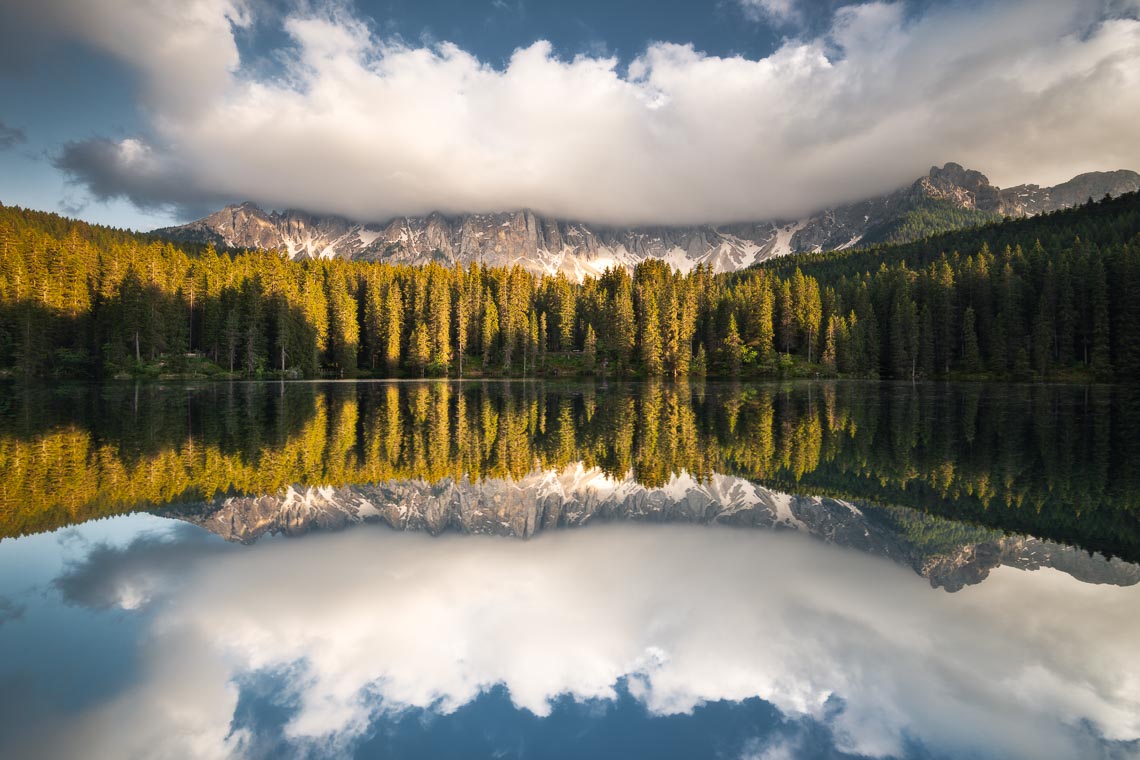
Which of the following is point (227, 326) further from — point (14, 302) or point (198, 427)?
point (198, 427)

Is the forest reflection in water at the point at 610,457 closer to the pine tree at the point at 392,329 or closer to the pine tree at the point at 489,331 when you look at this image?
the pine tree at the point at 392,329

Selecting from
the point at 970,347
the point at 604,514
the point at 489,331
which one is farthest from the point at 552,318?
the point at 604,514

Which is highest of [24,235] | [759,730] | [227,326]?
[24,235]

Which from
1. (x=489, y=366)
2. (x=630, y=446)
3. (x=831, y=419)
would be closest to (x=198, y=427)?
(x=630, y=446)

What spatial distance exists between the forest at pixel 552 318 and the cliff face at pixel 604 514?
89.5 metres

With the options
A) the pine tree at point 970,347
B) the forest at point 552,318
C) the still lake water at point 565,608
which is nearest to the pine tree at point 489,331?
the forest at point 552,318

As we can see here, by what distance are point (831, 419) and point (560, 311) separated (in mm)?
98202

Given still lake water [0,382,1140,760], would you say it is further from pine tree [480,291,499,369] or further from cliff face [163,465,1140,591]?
pine tree [480,291,499,369]

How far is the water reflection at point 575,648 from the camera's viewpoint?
18.2 feet

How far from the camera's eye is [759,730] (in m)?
5.69

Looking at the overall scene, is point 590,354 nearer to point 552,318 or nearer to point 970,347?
point 552,318

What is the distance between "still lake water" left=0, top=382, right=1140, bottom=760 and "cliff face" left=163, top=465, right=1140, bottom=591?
10 cm

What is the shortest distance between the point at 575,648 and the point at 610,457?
563 inches

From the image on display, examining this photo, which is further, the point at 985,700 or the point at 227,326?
the point at 227,326
